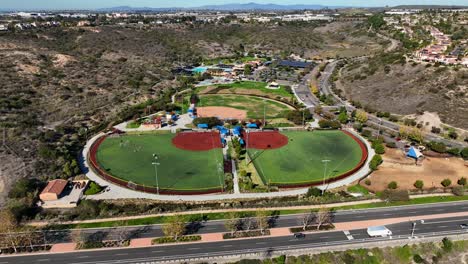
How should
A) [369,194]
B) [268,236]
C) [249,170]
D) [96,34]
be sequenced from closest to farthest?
[268,236] → [369,194] → [249,170] → [96,34]

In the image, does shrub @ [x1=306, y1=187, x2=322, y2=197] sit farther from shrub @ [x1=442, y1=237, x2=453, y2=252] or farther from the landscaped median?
shrub @ [x1=442, y1=237, x2=453, y2=252]

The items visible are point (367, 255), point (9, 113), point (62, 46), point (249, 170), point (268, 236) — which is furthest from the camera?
point (62, 46)

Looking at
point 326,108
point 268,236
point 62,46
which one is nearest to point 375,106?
point 326,108

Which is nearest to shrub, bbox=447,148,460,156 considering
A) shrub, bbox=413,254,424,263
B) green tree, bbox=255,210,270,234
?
shrub, bbox=413,254,424,263

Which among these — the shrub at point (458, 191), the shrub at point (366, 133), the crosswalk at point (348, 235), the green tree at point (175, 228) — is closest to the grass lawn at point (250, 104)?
the shrub at point (366, 133)

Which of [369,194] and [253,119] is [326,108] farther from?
[369,194]

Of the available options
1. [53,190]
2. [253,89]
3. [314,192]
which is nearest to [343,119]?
[314,192]

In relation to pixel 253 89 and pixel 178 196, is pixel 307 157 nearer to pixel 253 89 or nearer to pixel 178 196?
pixel 178 196

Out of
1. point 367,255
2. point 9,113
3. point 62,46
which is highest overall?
point 62,46
